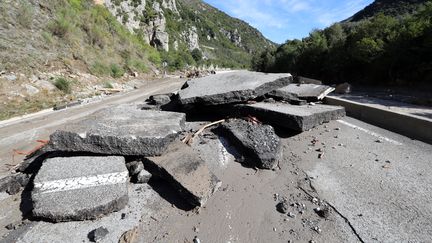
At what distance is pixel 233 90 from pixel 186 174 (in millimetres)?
2518

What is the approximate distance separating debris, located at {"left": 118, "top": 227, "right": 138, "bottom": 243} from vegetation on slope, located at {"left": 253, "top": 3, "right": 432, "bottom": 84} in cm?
1317

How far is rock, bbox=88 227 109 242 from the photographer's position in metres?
2.53

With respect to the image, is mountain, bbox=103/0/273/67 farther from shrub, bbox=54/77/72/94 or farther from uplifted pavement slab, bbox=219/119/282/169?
uplifted pavement slab, bbox=219/119/282/169

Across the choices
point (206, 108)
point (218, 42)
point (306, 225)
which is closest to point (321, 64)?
point (206, 108)

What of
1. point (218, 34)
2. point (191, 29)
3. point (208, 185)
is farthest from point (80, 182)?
point (218, 34)

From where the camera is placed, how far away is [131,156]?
12.0 feet

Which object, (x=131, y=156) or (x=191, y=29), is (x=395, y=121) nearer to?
(x=131, y=156)

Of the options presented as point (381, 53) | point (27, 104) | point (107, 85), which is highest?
point (381, 53)

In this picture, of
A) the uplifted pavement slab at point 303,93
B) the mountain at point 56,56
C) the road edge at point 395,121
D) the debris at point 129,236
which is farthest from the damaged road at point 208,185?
the mountain at point 56,56

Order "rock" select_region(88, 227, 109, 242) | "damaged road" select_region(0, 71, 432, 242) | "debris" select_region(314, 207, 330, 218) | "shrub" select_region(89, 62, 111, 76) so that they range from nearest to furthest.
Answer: "rock" select_region(88, 227, 109, 242)
"damaged road" select_region(0, 71, 432, 242)
"debris" select_region(314, 207, 330, 218)
"shrub" select_region(89, 62, 111, 76)

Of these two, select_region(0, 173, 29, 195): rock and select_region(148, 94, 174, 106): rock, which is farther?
select_region(148, 94, 174, 106): rock

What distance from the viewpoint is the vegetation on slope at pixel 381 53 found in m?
12.1

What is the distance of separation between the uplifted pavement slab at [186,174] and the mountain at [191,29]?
111 feet

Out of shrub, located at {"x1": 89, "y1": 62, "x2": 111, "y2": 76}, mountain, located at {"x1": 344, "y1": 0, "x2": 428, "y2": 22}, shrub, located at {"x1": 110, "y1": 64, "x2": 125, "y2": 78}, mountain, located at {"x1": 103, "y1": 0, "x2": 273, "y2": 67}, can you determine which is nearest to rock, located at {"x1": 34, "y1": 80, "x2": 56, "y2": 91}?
shrub, located at {"x1": 89, "y1": 62, "x2": 111, "y2": 76}
